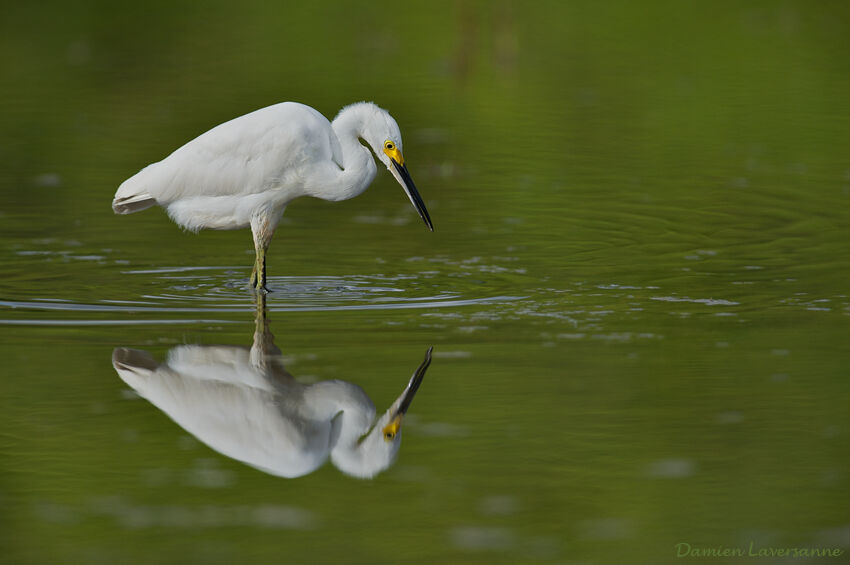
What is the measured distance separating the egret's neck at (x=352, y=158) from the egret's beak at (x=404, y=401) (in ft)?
6.87

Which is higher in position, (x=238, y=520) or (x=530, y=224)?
(x=238, y=520)

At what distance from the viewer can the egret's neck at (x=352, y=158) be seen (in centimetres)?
967

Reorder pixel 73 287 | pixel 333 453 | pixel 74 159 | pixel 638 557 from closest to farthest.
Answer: pixel 638 557
pixel 333 453
pixel 73 287
pixel 74 159

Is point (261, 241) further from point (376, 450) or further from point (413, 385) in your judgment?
point (376, 450)

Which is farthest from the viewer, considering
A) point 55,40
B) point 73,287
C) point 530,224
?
point 55,40

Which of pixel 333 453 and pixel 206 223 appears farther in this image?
pixel 206 223

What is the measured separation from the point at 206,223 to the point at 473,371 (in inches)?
119

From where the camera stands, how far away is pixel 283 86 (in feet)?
65.3

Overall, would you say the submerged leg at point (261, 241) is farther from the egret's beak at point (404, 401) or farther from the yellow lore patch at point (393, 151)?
the egret's beak at point (404, 401)

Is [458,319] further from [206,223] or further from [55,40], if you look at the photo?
[55,40]

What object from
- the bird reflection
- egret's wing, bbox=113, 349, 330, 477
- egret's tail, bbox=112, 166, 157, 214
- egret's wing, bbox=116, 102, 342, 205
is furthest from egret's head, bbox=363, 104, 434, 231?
egret's wing, bbox=113, 349, 330, 477

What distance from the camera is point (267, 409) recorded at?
6.84m

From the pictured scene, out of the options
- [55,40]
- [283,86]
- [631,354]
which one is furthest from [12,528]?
[55,40]
